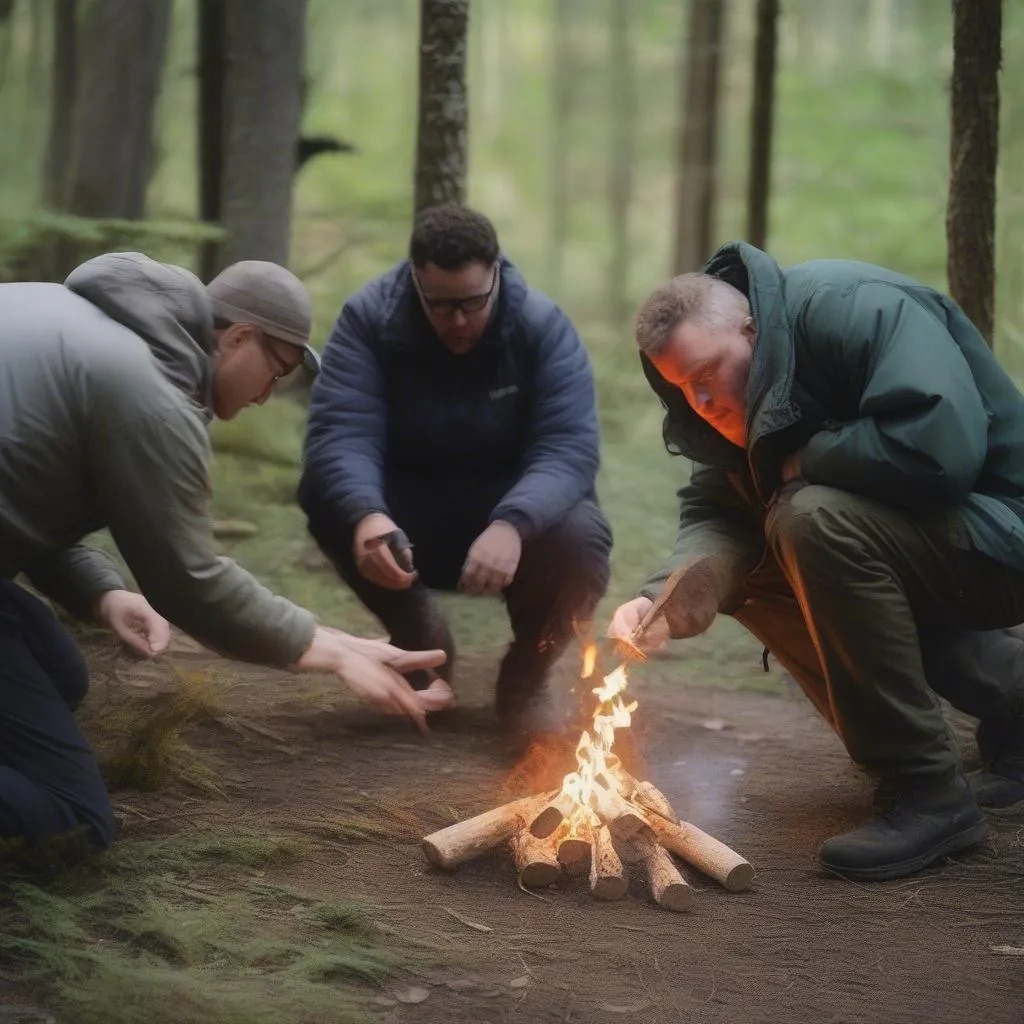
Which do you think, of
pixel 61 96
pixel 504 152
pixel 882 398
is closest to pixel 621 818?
pixel 882 398

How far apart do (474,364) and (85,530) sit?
1.84 meters

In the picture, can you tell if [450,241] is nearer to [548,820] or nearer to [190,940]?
[548,820]

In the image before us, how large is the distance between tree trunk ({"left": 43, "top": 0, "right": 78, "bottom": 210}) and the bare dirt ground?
7.48 m

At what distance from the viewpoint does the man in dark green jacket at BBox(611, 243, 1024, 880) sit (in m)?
3.58

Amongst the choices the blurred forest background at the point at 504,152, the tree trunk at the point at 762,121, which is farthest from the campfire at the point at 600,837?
the tree trunk at the point at 762,121

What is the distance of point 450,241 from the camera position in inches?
177

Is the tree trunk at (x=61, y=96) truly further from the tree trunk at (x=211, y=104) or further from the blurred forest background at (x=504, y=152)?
the tree trunk at (x=211, y=104)

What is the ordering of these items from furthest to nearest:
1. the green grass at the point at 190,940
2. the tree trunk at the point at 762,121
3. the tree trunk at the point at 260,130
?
1. the tree trunk at the point at 762,121
2. the tree trunk at the point at 260,130
3. the green grass at the point at 190,940

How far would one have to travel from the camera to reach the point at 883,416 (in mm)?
3584

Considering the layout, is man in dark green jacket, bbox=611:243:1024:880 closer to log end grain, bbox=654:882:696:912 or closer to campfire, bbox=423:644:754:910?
campfire, bbox=423:644:754:910

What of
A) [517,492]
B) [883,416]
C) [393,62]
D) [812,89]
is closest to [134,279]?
[517,492]

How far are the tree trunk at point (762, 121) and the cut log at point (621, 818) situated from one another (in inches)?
238

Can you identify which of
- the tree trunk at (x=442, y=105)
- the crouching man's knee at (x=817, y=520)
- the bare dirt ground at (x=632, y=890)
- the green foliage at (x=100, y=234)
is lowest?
the bare dirt ground at (x=632, y=890)

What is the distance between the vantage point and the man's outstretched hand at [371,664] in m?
3.29
